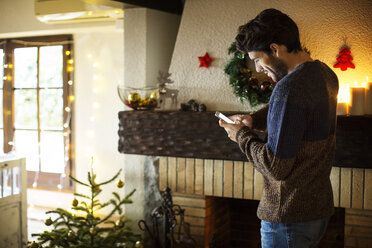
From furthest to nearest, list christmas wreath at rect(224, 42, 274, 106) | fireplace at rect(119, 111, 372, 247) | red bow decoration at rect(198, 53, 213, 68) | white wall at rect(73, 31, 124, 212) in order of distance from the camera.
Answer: white wall at rect(73, 31, 124, 212) → red bow decoration at rect(198, 53, 213, 68) → christmas wreath at rect(224, 42, 274, 106) → fireplace at rect(119, 111, 372, 247)

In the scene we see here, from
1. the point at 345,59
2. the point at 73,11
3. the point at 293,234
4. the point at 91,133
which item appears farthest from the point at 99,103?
the point at 293,234

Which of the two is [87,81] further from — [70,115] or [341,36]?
[341,36]

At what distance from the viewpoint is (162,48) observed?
3.40 metres

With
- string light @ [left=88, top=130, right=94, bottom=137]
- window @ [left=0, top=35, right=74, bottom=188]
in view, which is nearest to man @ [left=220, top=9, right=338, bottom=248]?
string light @ [left=88, top=130, right=94, bottom=137]

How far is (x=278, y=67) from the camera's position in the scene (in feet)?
4.53

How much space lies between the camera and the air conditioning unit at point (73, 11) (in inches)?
141

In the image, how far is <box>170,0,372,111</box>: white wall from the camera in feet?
8.33

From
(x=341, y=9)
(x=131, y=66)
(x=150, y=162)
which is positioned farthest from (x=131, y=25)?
(x=341, y=9)

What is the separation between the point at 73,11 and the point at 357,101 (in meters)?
2.50

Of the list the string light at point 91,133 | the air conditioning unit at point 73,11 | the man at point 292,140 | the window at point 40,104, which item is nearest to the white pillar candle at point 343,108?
the man at point 292,140

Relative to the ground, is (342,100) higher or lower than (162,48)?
lower

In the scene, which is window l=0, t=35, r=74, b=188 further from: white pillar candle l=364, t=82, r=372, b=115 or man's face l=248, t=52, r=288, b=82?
man's face l=248, t=52, r=288, b=82

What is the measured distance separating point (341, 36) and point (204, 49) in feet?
2.93

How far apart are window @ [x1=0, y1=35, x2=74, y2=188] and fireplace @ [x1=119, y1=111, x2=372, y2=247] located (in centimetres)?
174
